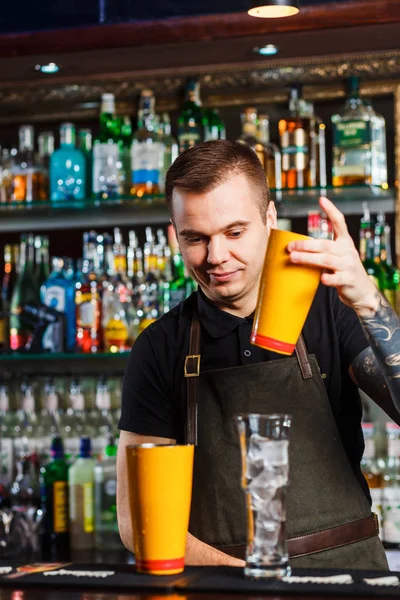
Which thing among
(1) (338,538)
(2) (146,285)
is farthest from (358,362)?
(2) (146,285)

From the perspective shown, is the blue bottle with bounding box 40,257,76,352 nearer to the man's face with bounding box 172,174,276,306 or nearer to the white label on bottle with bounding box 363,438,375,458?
the white label on bottle with bounding box 363,438,375,458

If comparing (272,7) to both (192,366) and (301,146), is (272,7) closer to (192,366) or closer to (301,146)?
(192,366)

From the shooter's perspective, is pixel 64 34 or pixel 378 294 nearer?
pixel 378 294

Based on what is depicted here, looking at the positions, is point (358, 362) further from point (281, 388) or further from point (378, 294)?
point (378, 294)

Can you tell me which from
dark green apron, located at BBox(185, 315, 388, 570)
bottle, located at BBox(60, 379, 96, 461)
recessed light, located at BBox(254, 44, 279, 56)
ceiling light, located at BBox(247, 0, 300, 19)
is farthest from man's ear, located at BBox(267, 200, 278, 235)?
bottle, located at BBox(60, 379, 96, 461)

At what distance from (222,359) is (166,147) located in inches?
54.0

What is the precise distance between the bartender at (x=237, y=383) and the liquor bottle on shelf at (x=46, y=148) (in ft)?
4.62

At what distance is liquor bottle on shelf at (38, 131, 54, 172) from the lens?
3330 mm

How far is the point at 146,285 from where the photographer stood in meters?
3.23

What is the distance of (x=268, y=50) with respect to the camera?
2912 mm

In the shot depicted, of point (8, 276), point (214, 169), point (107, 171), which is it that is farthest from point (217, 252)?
point (8, 276)

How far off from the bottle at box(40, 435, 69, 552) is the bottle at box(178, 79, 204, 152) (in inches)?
40.9

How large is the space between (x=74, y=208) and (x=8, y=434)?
79 centimetres

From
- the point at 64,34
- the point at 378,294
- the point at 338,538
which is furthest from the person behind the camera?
the point at 64,34
